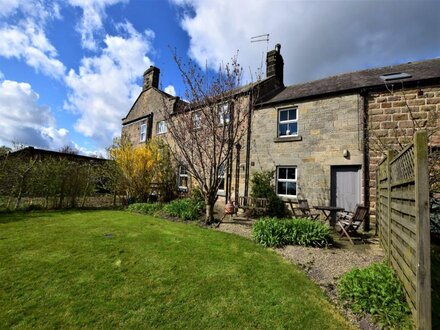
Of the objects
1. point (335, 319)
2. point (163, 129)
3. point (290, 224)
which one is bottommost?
point (335, 319)

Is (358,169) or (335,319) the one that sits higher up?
(358,169)

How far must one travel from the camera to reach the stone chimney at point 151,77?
20627 mm

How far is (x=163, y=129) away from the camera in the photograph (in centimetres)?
1878

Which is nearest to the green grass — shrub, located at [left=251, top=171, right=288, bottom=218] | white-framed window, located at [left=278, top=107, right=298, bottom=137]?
shrub, located at [left=251, top=171, right=288, bottom=218]

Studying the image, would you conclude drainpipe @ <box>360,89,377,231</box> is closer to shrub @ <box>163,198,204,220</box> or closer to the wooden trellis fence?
the wooden trellis fence

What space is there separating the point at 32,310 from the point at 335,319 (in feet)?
14.1

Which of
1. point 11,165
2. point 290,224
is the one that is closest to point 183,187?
point 11,165

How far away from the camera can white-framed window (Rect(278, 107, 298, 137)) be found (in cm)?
1181

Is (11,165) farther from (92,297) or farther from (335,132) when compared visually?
(335,132)

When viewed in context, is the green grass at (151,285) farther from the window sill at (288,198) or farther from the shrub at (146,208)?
the window sill at (288,198)

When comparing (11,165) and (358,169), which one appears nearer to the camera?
(358,169)

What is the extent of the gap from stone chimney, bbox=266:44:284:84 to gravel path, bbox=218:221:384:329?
36.9 ft

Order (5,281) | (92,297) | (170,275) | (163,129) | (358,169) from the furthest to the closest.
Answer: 1. (163,129)
2. (358,169)
3. (170,275)
4. (5,281)
5. (92,297)

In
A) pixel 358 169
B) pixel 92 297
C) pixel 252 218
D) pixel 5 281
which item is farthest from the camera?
pixel 252 218
